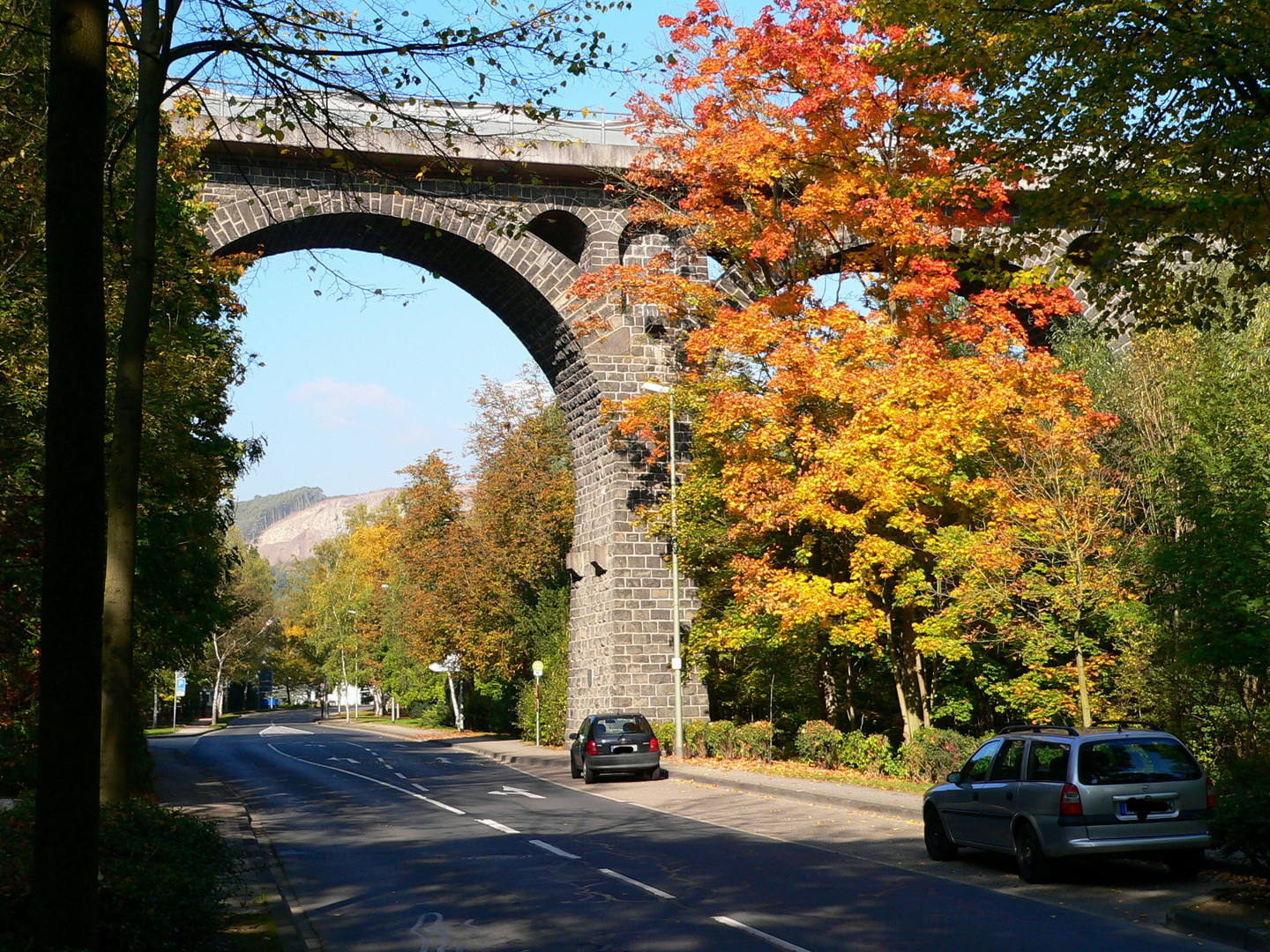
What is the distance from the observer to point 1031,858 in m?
11.8

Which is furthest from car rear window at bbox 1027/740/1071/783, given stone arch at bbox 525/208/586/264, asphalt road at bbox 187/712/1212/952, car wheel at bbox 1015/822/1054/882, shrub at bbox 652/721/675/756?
stone arch at bbox 525/208/586/264

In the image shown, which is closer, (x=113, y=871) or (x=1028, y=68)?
(x=113, y=871)

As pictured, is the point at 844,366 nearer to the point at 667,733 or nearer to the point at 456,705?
the point at 667,733

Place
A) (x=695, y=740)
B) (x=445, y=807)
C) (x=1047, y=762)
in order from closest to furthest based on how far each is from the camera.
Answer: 1. (x=1047, y=762)
2. (x=445, y=807)
3. (x=695, y=740)

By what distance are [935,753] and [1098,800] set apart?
11.1m

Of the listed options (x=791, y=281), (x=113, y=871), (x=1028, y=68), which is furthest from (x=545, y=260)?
(x=113, y=871)

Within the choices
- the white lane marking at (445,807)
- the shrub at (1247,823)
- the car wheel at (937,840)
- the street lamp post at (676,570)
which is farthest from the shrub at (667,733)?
the shrub at (1247,823)

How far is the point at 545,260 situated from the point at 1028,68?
2148cm

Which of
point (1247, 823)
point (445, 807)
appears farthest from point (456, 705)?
point (1247, 823)

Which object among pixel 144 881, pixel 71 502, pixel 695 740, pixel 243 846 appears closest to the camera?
pixel 71 502

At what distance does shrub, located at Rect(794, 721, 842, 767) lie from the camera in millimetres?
26969

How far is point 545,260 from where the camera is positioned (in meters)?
33.8

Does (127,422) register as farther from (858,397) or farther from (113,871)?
(858,397)

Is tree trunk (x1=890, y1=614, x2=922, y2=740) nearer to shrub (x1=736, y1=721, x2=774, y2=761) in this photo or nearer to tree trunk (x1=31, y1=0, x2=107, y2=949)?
shrub (x1=736, y1=721, x2=774, y2=761)
